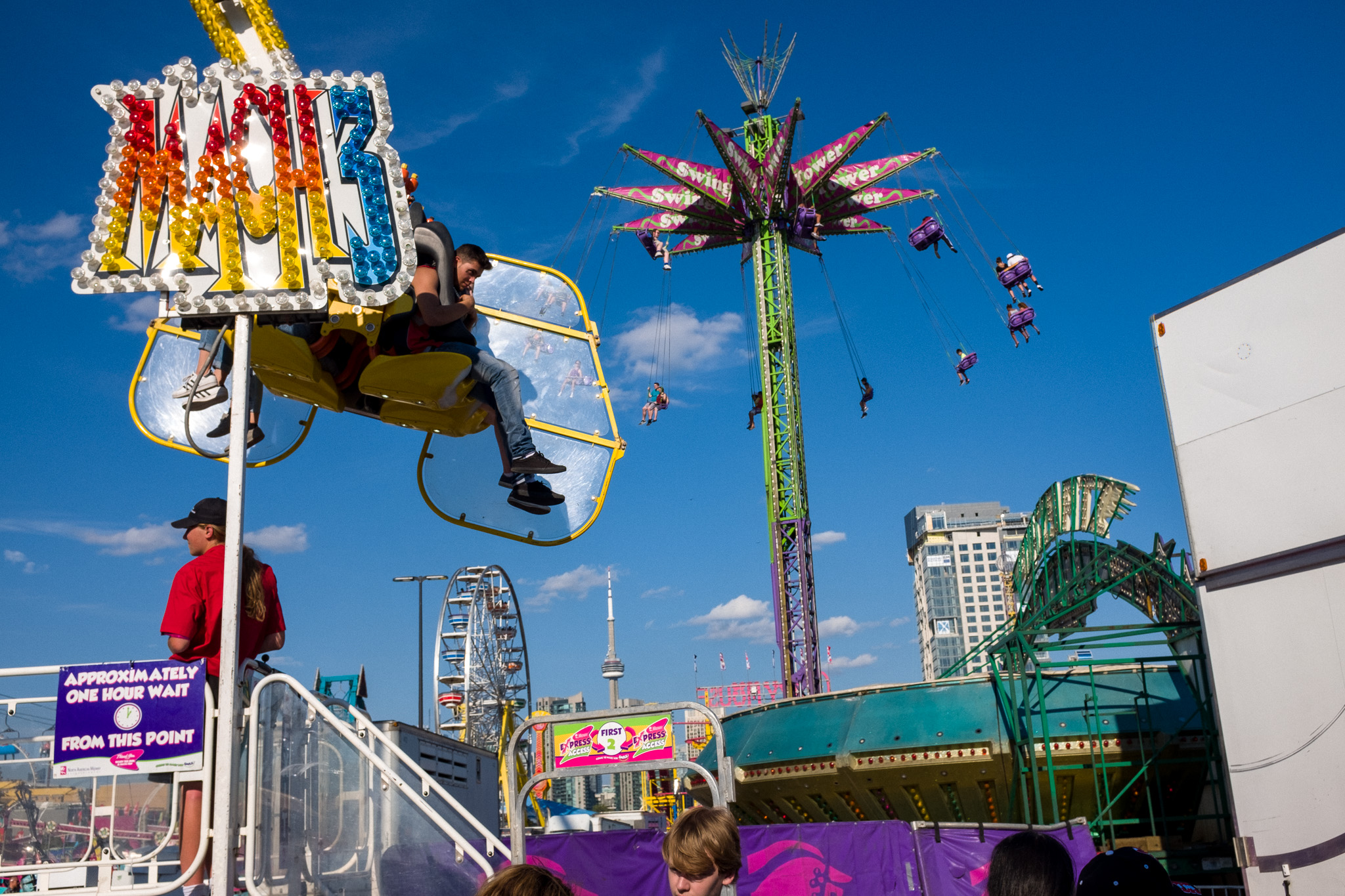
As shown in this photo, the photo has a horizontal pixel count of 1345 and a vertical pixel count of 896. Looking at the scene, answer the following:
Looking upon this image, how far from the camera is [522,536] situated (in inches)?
349

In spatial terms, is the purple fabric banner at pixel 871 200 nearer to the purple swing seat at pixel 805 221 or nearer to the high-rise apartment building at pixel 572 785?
the purple swing seat at pixel 805 221

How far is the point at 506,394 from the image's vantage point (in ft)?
26.4

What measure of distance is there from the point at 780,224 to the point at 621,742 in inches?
1250

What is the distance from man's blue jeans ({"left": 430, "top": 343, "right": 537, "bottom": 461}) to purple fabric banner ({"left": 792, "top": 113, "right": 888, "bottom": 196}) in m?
28.6

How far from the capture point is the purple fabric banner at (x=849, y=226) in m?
38.2

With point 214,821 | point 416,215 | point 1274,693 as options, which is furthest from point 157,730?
point 1274,693

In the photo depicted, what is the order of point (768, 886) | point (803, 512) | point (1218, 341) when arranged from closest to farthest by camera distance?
point (768, 886), point (1218, 341), point (803, 512)

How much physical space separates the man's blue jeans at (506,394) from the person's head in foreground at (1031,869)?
539 cm

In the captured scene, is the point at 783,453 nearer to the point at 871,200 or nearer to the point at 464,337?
the point at 871,200

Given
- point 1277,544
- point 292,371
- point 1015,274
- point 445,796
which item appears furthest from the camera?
point 1015,274

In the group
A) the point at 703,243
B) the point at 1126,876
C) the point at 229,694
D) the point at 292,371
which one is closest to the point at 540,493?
the point at 292,371

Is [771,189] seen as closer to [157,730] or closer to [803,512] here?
[803,512]

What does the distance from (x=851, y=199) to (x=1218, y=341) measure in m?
25.6

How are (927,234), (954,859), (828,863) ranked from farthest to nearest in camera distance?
(927,234) < (828,863) < (954,859)
